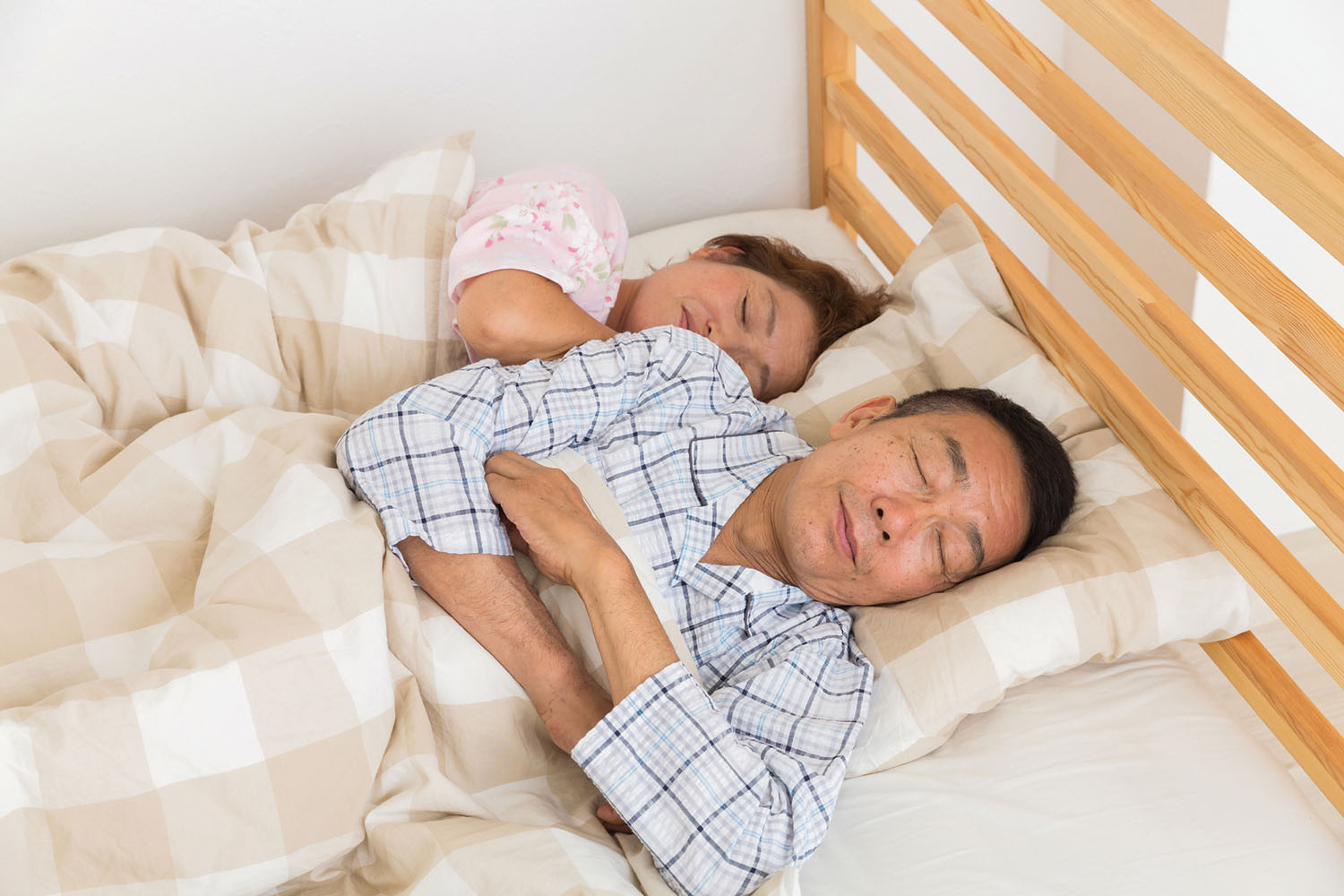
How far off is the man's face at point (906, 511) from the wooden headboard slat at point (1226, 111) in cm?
40

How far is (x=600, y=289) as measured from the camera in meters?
1.65

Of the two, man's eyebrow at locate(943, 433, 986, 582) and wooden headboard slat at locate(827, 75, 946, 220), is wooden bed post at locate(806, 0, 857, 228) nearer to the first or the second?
wooden headboard slat at locate(827, 75, 946, 220)

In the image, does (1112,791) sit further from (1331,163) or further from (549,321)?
(549,321)

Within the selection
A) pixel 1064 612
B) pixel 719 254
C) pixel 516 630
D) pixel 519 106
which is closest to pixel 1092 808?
pixel 1064 612

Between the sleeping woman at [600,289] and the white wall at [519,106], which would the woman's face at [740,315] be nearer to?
the sleeping woman at [600,289]

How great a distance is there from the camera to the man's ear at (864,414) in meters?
1.46

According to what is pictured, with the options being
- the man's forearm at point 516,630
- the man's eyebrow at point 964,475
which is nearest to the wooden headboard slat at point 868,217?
the man's eyebrow at point 964,475

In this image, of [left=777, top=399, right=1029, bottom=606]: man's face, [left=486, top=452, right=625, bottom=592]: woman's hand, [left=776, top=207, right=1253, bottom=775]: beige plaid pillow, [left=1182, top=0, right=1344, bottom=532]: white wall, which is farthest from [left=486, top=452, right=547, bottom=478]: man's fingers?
[left=1182, top=0, right=1344, bottom=532]: white wall

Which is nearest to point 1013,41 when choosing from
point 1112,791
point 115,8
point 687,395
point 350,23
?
point 687,395

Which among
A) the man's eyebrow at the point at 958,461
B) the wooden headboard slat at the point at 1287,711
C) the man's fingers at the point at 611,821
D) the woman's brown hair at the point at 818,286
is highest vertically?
the woman's brown hair at the point at 818,286

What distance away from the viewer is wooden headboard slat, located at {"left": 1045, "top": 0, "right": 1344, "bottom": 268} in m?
0.93

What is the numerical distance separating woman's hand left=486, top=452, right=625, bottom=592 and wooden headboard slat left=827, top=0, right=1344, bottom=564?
619 mm

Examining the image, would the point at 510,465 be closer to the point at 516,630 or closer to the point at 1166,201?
the point at 516,630

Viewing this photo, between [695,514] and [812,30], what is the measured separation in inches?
40.3
